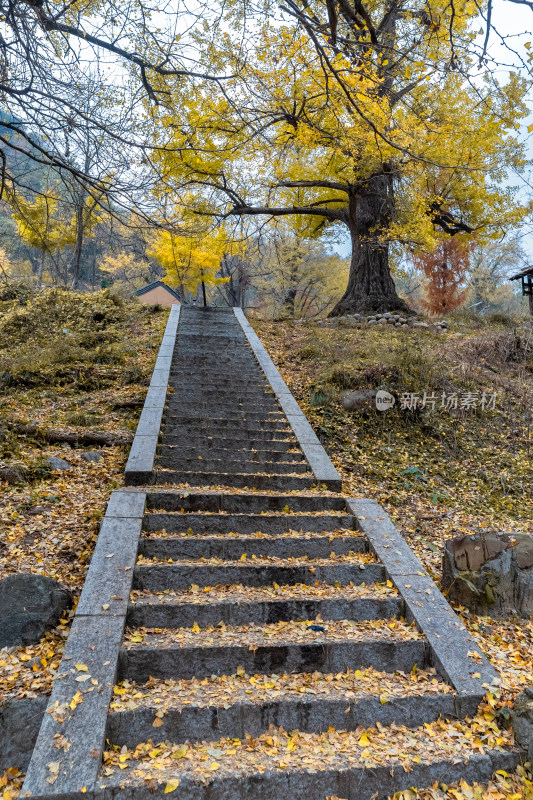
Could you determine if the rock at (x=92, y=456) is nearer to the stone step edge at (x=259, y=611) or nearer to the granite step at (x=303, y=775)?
the stone step edge at (x=259, y=611)

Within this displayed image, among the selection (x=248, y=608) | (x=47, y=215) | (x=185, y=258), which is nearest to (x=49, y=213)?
(x=47, y=215)

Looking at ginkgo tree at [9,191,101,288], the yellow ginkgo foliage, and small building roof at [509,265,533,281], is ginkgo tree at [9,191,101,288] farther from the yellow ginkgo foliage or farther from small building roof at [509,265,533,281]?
small building roof at [509,265,533,281]

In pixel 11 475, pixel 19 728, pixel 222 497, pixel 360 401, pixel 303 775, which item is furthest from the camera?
pixel 360 401

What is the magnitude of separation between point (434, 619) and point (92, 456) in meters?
4.14

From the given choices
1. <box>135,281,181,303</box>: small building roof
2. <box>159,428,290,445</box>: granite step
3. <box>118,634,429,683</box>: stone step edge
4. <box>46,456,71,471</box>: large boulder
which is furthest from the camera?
<box>135,281,181,303</box>: small building roof

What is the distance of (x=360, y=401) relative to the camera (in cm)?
793

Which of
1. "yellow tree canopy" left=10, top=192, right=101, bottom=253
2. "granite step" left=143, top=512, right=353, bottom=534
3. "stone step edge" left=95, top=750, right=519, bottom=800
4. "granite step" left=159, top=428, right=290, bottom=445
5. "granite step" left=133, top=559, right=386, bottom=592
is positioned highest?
"yellow tree canopy" left=10, top=192, right=101, bottom=253

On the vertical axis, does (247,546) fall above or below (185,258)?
below

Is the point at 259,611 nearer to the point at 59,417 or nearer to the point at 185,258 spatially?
the point at 59,417

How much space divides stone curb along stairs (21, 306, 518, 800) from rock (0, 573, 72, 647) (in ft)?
0.70

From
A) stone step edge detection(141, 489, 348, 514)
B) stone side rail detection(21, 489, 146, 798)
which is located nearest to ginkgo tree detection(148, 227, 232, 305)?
stone step edge detection(141, 489, 348, 514)

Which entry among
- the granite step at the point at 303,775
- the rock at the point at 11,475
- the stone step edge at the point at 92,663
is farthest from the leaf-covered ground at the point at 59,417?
the granite step at the point at 303,775

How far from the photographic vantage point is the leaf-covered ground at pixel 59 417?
395 centimetres

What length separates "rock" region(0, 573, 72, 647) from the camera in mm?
3316
